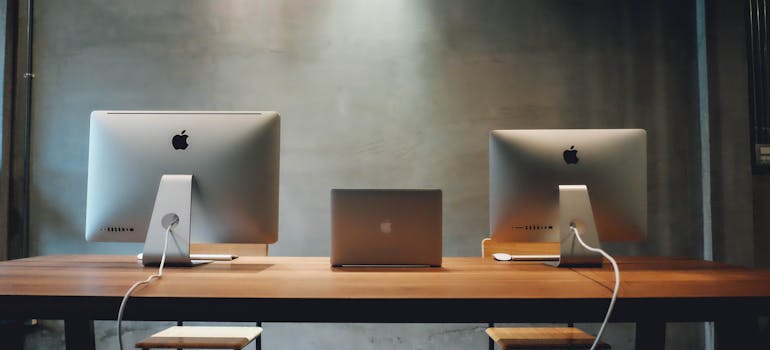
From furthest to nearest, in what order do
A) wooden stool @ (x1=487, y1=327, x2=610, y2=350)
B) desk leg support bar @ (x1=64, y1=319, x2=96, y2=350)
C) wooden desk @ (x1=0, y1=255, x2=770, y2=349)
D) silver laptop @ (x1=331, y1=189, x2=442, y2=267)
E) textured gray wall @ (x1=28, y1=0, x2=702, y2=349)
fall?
textured gray wall @ (x1=28, y1=0, x2=702, y2=349), wooden stool @ (x1=487, y1=327, x2=610, y2=350), silver laptop @ (x1=331, y1=189, x2=442, y2=267), desk leg support bar @ (x1=64, y1=319, x2=96, y2=350), wooden desk @ (x1=0, y1=255, x2=770, y2=349)

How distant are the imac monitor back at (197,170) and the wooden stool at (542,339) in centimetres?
100

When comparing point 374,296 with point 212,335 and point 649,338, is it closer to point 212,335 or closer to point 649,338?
point 649,338

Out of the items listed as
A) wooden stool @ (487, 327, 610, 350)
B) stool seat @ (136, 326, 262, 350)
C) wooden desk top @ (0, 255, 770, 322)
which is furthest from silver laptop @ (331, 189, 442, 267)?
stool seat @ (136, 326, 262, 350)

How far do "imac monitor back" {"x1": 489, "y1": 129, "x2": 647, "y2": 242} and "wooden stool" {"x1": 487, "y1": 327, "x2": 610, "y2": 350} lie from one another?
487 millimetres

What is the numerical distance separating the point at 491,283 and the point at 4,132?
306 centimetres

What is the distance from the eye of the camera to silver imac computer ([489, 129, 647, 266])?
5.36ft

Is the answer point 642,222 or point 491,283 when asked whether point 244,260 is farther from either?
point 642,222

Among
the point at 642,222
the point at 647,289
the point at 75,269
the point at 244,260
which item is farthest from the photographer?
the point at 244,260

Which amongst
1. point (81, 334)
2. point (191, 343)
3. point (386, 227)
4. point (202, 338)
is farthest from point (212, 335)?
point (386, 227)

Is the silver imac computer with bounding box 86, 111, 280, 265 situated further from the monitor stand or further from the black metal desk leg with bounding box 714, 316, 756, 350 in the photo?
the black metal desk leg with bounding box 714, 316, 756, 350

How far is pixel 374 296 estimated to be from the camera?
1.10 metres

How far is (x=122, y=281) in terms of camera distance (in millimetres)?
1282

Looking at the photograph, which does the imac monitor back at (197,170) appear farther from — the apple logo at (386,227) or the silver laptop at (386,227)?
the apple logo at (386,227)

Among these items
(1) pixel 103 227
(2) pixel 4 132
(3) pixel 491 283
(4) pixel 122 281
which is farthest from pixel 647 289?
(2) pixel 4 132
